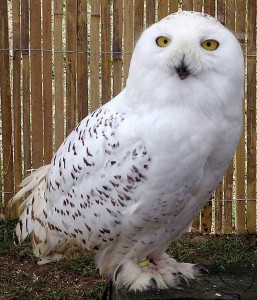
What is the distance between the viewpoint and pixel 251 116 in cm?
506

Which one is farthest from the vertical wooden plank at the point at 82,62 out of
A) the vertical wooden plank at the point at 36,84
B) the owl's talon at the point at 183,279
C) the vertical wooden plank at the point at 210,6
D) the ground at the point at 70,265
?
the owl's talon at the point at 183,279

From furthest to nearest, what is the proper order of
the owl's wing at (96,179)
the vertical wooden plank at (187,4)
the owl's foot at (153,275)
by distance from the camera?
the vertical wooden plank at (187,4), the owl's foot at (153,275), the owl's wing at (96,179)

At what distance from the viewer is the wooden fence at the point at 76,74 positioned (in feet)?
16.2

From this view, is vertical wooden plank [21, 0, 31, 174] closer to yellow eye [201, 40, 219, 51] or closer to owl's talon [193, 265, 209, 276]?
owl's talon [193, 265, 209, 276]

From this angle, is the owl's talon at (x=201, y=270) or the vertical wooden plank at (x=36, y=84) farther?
the vertical wooden plank at (x=36, y=84)

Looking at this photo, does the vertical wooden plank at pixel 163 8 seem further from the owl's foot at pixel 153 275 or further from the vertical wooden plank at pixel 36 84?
the owl's foot at pixel 153 275

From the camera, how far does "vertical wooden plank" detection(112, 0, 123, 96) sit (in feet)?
16.1

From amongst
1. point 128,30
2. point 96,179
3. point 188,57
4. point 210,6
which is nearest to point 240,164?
point 210,6

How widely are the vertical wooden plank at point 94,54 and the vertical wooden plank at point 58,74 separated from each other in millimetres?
215

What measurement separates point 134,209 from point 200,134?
17.4 inches

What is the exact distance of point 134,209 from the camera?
9.89ft

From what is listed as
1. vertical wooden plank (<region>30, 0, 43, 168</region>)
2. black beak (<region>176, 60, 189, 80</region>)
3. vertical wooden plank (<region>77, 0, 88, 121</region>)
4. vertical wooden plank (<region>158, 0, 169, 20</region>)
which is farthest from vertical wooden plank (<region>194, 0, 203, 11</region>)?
black beak (<region>176, 60, 189, 80</region>)

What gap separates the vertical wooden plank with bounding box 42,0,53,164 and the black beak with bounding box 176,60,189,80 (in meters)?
2.34

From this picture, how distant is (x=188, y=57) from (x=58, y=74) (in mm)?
2403
